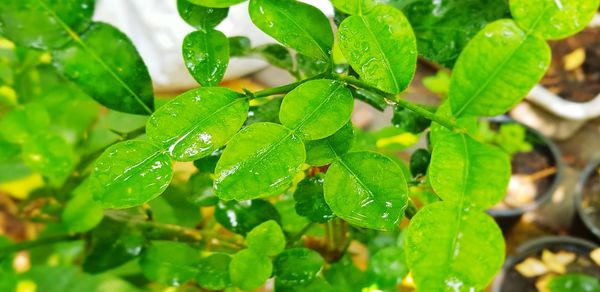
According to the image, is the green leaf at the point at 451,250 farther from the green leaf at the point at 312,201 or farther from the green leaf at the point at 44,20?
the green leaf at the point at 44,20

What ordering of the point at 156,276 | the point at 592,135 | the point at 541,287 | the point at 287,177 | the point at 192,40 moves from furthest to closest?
the point at 592,135, the point at 541,287, the point at 156,276, the point at 192,40, the point at 287,177

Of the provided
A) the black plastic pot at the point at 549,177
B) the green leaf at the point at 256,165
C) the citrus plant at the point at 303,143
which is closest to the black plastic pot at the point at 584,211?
the black plastic pot at the point at 549,177

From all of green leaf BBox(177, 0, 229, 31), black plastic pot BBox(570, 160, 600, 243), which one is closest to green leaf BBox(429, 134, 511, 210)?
green leaf BBox(177, 0, 229, 31)

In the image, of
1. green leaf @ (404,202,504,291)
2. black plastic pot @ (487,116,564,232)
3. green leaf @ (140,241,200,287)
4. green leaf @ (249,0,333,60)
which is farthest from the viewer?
black plastic pot @ (487,116,564,232)

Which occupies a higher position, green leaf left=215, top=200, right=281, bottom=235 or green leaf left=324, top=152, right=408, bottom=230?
green leaf left=324, top=152, right=408, bottom=230

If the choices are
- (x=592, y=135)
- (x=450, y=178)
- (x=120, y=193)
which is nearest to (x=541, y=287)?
(x=592, y=135)

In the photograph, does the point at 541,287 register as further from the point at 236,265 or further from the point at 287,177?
the point at 287,177

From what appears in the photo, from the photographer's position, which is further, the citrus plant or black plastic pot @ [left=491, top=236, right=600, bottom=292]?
black plastic pot @ [left=491, top=236, right=600, bottom=292]

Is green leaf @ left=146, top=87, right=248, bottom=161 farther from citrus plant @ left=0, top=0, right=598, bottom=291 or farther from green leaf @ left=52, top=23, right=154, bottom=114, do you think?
green leaf @ left=52, top=23, right=154, bottom=114
